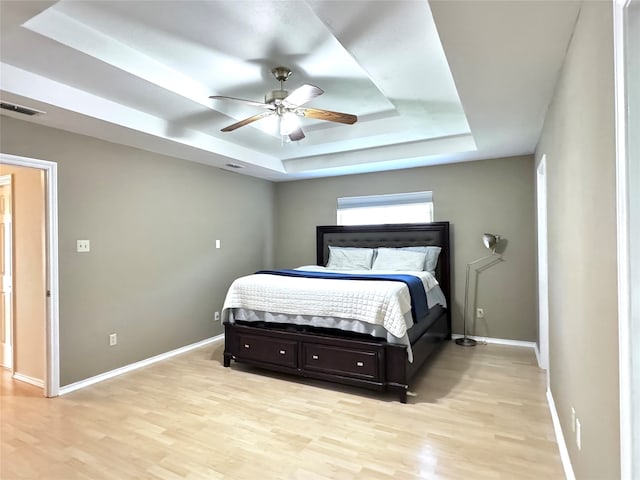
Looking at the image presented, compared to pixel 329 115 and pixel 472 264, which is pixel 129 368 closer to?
pixel 329 115

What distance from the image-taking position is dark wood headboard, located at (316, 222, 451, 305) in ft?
15.0

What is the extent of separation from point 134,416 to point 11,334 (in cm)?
196

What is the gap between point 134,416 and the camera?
104 inches

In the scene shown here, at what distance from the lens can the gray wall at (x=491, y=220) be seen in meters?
4.22

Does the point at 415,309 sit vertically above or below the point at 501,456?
above

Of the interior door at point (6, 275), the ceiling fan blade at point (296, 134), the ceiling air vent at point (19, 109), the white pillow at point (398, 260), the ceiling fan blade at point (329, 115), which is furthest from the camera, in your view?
the white pillow at point (398, 260)

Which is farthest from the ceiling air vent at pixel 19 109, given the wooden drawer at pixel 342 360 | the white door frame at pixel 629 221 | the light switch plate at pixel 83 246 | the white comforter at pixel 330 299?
the white door frame at pixel 629 221

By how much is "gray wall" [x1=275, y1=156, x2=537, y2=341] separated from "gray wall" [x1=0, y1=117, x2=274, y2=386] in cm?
234

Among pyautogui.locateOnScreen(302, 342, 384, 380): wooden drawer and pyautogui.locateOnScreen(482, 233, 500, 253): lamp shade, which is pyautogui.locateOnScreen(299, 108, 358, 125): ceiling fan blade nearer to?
pyautogui.locateOnScreen(302, 342, 384, 380): wooden drawer

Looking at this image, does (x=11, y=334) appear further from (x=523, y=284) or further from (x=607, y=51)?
(x=523, y=284)

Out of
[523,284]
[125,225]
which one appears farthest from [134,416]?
[523,284]

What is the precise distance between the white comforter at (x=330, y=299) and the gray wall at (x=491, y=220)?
1.21 meters

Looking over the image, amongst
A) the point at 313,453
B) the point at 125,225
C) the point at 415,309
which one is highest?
the point at 125,225

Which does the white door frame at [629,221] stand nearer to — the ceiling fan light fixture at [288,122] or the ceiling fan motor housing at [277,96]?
the ceiling fan motor housing at [277,96]
